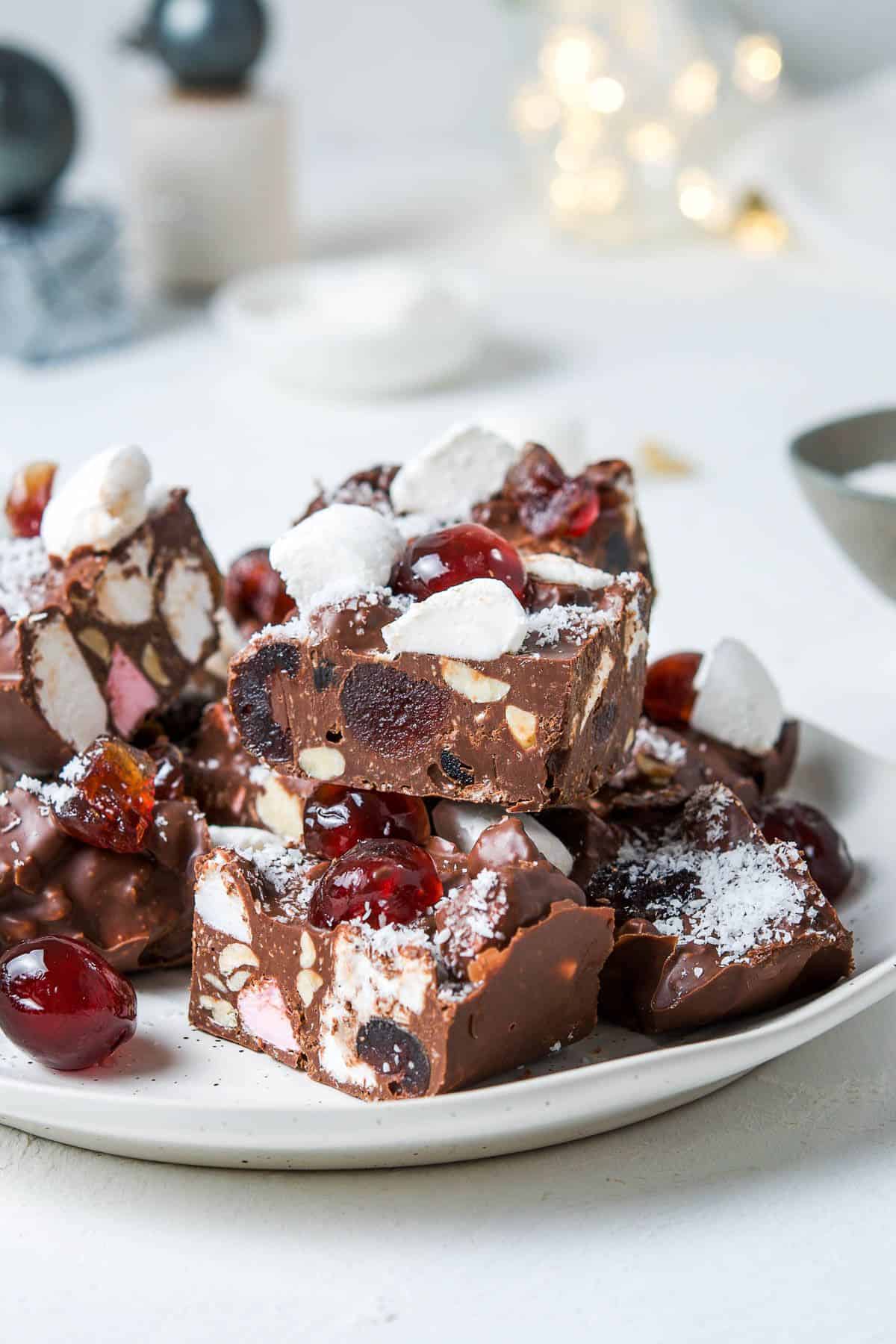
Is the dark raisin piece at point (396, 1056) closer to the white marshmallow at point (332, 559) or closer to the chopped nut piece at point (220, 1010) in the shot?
the chopped nut piece at point (220, 1010)

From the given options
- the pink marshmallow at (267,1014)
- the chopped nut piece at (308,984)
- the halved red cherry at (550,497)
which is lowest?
the pink marshmallow at (267,1014)

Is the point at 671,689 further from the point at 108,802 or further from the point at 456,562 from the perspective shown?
the point at 108,802

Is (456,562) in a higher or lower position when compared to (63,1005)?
higher

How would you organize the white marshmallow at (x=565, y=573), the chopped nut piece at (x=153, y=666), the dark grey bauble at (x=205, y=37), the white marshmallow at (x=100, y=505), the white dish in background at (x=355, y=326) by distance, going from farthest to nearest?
the dark grey bauble at (x=205, y=37), the white dish in background at (x=355, y=326), the chopped nut piece at (x=153, y=666), the white marshmallow at (x=100, y=505), the white marshmallow at (x=565, y=573)

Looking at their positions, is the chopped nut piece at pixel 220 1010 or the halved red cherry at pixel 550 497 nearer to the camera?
the chopped nut piece at pixel 220 1010

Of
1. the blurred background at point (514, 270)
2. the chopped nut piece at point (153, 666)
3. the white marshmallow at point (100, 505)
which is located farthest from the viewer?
the blurred background at point (514, 270)

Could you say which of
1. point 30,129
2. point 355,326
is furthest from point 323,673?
point 30,129

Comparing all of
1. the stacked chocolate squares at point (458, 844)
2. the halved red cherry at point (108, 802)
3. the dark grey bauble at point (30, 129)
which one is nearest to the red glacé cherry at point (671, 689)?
the stacked chocolate squares at point (458, 844)
